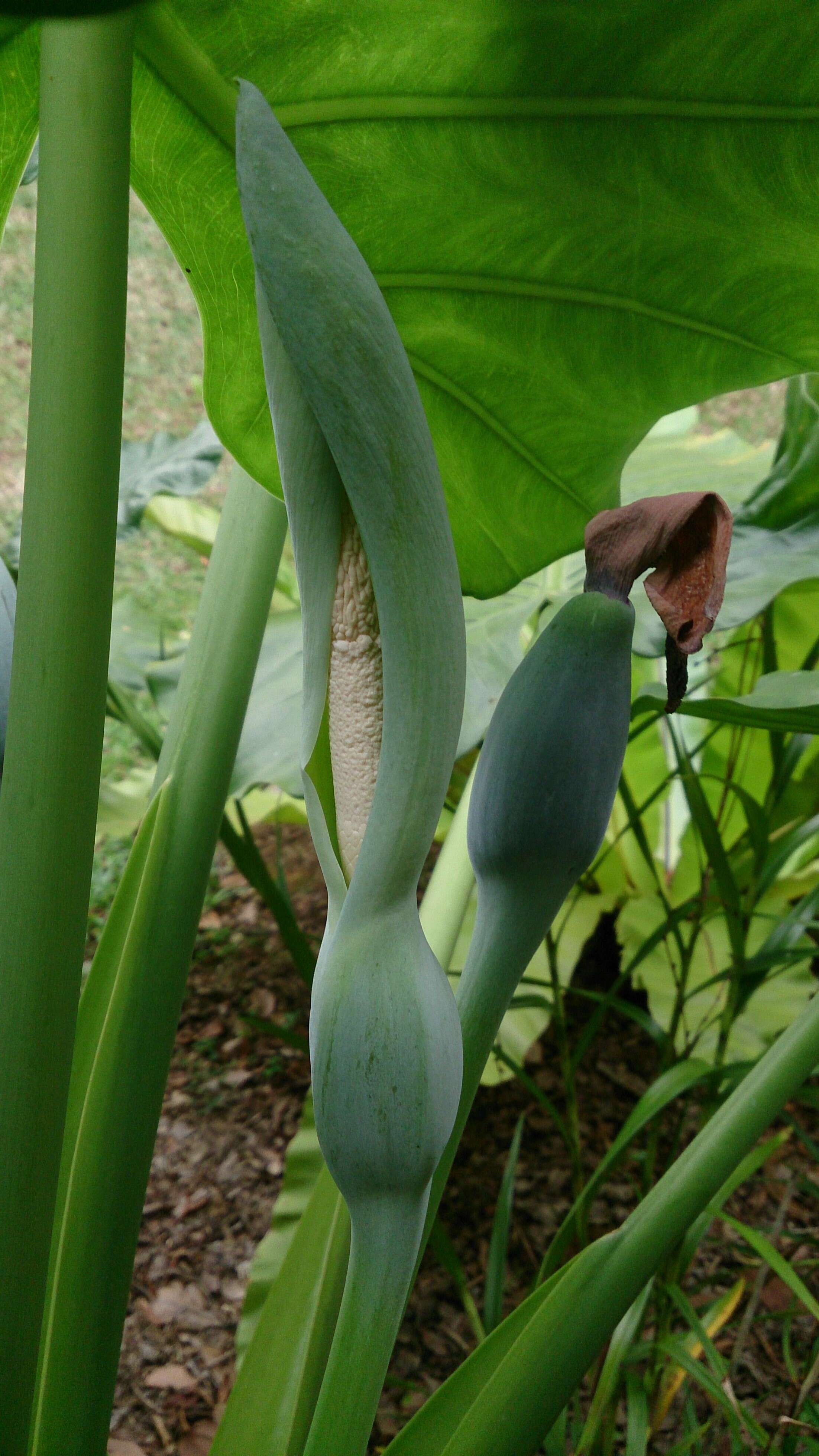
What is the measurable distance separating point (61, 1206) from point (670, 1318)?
1.77 ft

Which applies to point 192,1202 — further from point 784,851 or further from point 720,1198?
point 784,851

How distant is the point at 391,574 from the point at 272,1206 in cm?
100

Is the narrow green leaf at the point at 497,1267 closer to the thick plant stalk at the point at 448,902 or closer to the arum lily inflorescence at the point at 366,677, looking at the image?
the thick plant stalk at the point at 448,902

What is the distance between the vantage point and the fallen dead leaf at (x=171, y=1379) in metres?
0.94

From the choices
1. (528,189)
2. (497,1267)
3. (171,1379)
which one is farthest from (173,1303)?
(528,189)

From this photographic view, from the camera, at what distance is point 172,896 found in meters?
0.52

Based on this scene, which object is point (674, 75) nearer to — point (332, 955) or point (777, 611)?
point (332, 955)

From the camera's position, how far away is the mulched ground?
0.93 meters

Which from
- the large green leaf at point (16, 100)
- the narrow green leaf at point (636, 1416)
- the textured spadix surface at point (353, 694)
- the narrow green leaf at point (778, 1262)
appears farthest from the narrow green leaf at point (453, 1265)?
the large green leaf at point (16, 100)

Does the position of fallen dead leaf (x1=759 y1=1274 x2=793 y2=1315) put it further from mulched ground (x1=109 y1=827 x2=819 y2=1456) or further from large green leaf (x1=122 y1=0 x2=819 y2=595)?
large green leaf (x1=122 y1=0 x2=819 y2=595)

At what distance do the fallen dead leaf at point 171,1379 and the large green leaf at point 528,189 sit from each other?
0.81 meters

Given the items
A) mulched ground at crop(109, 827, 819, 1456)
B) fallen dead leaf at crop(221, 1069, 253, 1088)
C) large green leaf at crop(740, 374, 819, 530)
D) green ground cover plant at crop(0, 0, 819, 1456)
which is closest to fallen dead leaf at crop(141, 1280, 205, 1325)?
mulched ground at crop(109, 827, 819, 1456)

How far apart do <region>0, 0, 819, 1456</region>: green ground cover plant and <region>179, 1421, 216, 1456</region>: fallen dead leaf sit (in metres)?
0.28

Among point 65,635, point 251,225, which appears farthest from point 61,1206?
point 251,225
